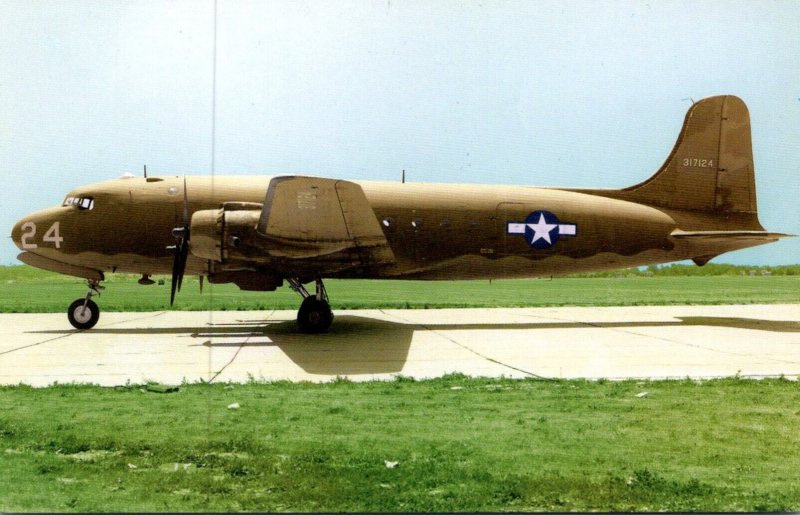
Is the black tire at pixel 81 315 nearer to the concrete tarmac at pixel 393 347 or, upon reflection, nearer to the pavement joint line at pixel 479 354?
the concrete tarmac at pixel 393 347

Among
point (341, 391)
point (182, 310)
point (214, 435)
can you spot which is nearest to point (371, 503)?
point (214, 435)

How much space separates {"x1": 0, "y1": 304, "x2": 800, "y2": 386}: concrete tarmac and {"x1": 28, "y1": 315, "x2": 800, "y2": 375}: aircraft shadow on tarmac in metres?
0.03

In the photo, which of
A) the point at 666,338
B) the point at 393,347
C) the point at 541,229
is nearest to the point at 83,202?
the point at 393,347

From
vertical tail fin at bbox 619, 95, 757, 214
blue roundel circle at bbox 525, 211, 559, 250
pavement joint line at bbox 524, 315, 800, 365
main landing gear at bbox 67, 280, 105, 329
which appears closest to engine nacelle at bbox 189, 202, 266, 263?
main landing gear at bbox 67, 280, 105, 329

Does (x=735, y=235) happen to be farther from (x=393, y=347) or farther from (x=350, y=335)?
(x=350, y=335)

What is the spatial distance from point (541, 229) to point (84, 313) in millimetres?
12346

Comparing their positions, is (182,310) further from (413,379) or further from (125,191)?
(413,379)

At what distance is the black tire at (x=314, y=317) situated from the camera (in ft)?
53.9

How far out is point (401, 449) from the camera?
5.97 metres

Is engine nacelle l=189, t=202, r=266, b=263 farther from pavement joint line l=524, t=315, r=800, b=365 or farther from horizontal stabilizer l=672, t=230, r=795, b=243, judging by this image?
horizontal stabilizer l=672, t=230, r=795, b=243

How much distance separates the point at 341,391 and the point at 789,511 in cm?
566

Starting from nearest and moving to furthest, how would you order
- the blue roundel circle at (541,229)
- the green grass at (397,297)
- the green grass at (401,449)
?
the green grass at (401,449) → the blue roundel circle at (541,229) → the green grass at (397,297)

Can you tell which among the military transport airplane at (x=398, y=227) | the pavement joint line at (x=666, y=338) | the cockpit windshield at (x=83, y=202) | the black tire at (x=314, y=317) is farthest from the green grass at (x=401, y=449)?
the cockpit windshield at (x=83, y=202)

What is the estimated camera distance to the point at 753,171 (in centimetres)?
2036
